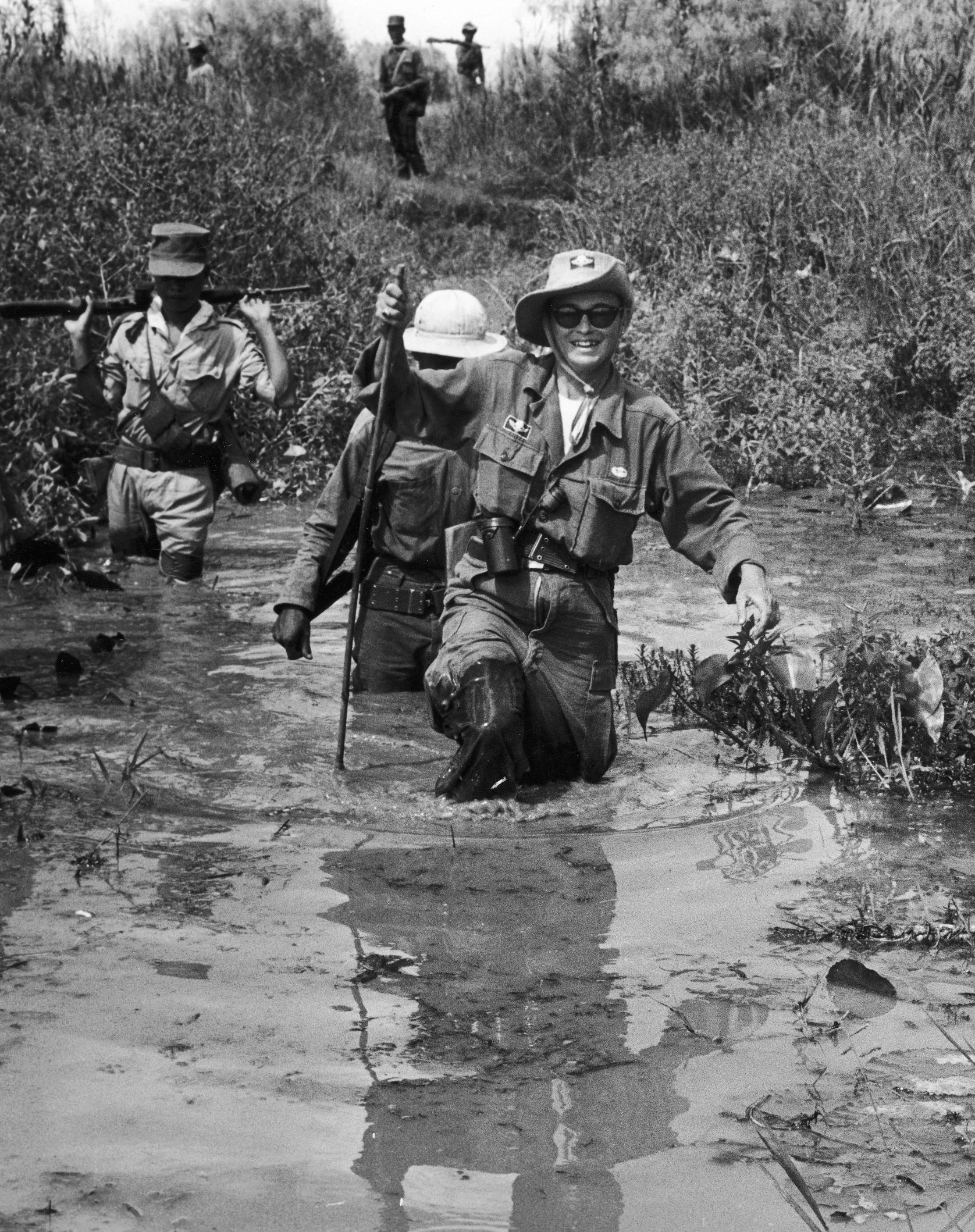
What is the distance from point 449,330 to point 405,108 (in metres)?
16.5

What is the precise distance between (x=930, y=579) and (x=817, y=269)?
5761mm

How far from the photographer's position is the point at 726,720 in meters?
6.52

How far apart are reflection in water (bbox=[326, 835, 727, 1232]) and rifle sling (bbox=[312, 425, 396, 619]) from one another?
1.63m

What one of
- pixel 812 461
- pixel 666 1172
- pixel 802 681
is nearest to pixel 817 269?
pixel 812 461

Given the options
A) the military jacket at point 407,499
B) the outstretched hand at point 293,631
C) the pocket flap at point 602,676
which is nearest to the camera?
the pocket flap at point 602,676

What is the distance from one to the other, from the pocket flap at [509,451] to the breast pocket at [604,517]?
200 millimetres

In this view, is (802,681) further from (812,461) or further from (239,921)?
(812,461)

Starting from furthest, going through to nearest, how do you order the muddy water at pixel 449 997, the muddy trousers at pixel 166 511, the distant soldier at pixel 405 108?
1. the distant soldier at pixel 405 108
2. the muddy trousers at pixel 166 511
3. the muddy water at pixel 449 997

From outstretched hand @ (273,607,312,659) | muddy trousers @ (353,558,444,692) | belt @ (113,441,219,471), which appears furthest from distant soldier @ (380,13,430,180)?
outstretched hand @ (273,607,312,659)

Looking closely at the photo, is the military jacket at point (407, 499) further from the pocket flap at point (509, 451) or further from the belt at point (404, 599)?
the pocket flap at point (509, 451)

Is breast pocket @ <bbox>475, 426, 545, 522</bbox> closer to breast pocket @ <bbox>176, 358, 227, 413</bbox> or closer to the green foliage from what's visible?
the green foliage

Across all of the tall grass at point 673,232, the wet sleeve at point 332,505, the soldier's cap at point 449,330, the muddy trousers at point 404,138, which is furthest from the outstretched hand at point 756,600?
the muddy trousers at point 404,138

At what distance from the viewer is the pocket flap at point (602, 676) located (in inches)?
231

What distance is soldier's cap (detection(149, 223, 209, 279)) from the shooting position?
8.84 metres
